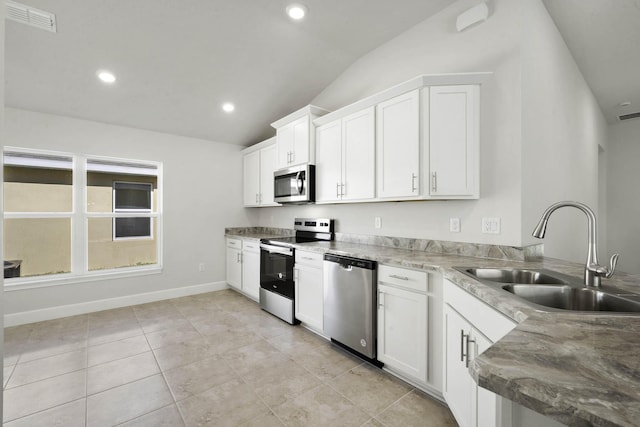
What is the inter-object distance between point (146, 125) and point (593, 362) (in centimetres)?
480

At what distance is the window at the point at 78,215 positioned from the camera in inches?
132

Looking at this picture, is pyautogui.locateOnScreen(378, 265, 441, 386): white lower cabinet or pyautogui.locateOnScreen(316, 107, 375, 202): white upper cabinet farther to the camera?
pyautogui.locateOnScreen(316, 107, 375, 202): white upper cabinet

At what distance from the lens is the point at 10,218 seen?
3.27m

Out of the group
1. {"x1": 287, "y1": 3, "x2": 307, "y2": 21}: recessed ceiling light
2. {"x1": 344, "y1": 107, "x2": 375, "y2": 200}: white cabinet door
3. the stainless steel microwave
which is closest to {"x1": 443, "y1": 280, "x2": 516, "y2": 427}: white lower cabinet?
{"x1": 344, "y1": 107, "x2": 375, "y2": 200}: white cabinet door

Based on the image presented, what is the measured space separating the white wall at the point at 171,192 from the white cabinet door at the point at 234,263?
0.57 ft

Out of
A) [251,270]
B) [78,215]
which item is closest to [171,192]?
[78,215]

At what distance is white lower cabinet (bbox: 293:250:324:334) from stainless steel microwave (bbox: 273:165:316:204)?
0.71 metres

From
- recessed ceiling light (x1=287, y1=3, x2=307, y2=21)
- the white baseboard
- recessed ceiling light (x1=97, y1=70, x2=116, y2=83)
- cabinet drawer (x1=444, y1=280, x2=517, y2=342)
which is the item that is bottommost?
the white baseboard

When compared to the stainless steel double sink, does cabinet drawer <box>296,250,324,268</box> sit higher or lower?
lower

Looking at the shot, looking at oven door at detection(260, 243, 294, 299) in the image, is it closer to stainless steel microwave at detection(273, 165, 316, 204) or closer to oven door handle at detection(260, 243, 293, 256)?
oven door handle at detection(260, 243, 293, 256)

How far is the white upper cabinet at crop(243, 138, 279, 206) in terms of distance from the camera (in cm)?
423

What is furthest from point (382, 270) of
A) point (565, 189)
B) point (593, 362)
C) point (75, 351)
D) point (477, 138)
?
point (75, 351)

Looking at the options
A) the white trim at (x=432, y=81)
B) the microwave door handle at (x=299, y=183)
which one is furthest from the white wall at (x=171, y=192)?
the white trim at (x=432, y=81)

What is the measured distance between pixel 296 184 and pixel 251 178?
1517 mm
